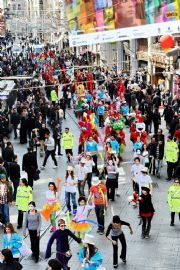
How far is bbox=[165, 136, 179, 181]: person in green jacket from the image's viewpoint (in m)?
17.4

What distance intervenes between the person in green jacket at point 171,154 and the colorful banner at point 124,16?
243 inches

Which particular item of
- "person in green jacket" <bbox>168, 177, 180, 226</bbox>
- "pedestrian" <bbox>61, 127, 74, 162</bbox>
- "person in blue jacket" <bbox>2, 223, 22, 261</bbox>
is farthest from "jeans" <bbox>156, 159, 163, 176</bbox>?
"person in blue jacket" <bbox>2, 223, 22, 261</bbox>

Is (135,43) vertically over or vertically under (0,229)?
over

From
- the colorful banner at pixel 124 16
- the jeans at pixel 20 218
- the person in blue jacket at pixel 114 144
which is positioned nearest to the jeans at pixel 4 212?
the jeans at pixel 20 218

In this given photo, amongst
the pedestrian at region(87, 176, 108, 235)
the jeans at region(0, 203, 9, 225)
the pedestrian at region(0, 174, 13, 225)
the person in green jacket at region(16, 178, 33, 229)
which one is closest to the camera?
the pedestrian at region(87, 176, 108, 235)

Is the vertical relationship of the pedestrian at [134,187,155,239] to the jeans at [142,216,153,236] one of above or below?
above

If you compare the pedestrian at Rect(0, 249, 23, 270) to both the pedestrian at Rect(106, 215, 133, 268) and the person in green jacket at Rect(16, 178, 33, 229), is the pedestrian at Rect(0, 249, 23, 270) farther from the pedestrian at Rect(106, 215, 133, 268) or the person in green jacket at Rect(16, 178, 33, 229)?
the person in green jacket at Rect(16, 178, 33, 229)

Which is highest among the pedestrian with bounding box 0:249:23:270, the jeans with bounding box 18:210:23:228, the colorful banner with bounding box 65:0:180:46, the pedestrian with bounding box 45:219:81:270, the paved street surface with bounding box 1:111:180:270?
the colorful banner with bounding box 65:0:180:46

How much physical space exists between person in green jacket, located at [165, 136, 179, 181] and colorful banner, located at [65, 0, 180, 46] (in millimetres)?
6161

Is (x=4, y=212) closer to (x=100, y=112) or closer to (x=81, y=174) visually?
(x=81, y=174)

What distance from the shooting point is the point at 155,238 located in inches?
506

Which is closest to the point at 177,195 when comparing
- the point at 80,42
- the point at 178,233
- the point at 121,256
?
the point at 178,233

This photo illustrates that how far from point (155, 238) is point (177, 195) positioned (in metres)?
1.01

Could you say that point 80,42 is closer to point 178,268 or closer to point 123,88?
point 178,268
